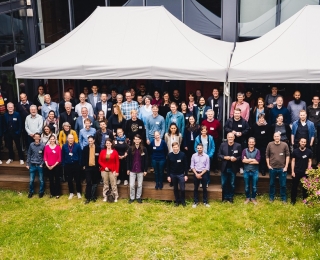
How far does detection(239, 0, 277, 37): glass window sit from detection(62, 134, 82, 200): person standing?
19.9 feet

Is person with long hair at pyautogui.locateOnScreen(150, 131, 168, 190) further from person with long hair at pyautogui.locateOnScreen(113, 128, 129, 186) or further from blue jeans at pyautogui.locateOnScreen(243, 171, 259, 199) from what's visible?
blue jeans at pyautogui.locateOnScreen(243, 171, 259, 199)

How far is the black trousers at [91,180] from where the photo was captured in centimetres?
934

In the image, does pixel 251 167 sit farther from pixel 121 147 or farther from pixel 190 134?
pixel 121 147

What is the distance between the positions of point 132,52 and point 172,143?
8.56ft

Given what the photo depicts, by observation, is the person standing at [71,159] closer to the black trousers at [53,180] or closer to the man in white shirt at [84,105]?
the black trousers at [53,180]

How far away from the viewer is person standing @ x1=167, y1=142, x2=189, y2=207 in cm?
893

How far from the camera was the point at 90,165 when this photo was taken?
366 inches

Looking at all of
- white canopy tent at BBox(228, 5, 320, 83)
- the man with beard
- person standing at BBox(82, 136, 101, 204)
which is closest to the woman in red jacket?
person standing at BBox(82, 136, 101, 204)

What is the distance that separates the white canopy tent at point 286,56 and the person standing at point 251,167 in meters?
1.50

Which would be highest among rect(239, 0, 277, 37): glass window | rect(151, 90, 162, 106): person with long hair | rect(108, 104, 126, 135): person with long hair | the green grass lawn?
rect(239, 0, 277, 37): glass window

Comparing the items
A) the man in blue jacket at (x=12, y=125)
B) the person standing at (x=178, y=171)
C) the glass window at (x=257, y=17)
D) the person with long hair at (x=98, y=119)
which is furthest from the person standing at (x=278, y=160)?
the man in blue jacket at (x=12, y=125)

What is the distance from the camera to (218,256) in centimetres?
714

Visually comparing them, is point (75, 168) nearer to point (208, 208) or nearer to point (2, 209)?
point (2, 209)

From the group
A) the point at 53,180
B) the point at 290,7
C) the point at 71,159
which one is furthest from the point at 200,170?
the point at 290,7
